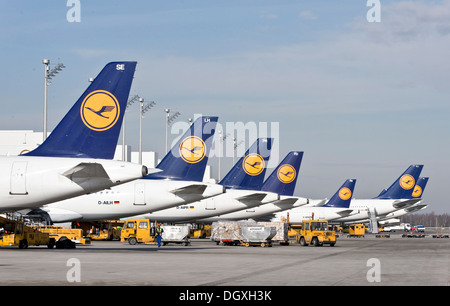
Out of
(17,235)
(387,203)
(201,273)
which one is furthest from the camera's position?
(387,203)

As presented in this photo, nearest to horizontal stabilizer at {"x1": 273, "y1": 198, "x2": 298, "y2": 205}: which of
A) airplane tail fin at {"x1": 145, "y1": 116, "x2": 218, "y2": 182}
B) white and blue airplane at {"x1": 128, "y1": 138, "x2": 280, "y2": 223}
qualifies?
white and blue airplane at {"x1": 128, "y1": 138, "x2": 280, "y2": 223}

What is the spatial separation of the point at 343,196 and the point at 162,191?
7443 cm

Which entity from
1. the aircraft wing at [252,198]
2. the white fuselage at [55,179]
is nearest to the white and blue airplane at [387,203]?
the aircraft wing at [252,198]

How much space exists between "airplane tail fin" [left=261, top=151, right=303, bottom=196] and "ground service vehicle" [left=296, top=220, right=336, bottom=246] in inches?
374

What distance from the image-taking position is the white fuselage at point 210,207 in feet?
211

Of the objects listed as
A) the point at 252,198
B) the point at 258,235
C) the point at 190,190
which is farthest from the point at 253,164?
the point at 190,190

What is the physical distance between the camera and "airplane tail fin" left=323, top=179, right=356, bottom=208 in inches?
4712

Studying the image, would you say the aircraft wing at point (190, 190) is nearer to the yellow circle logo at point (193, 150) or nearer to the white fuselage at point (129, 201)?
the white fuselage at point (129, 201)

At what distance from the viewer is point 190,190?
5022 centimetres

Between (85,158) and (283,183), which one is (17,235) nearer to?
(85,158)

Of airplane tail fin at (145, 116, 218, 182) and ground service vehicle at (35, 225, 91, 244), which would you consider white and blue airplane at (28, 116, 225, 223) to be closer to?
airplane tail fin at (145, 116, 218, 182)

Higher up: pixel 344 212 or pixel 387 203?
pixel 387 203

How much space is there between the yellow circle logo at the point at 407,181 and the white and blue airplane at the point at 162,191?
3157 inches
